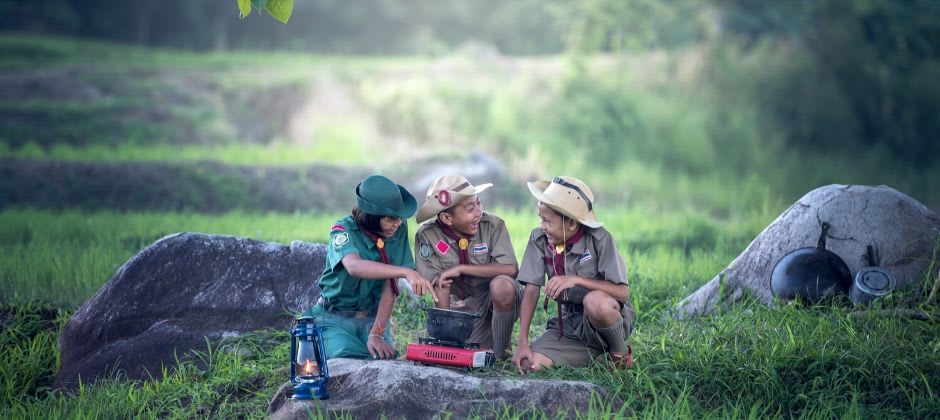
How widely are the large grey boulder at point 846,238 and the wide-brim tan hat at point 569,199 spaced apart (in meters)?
1.91

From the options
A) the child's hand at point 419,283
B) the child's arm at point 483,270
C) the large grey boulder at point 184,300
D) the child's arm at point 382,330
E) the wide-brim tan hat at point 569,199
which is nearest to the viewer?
the child's hand at point 419,283

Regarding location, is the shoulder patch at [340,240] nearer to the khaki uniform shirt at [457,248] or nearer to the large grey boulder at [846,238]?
the khaki uniform shirt at [457,248]

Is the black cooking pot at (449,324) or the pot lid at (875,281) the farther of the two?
the pot lid at (875,281)

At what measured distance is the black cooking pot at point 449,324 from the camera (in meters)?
5.38

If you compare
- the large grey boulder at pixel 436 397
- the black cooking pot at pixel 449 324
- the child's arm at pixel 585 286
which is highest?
the child's arm at pixel 585 286

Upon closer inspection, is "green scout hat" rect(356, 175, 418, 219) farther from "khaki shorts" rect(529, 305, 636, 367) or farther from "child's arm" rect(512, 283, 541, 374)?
"khaki shorts" rect(529, 305, 636, 367)

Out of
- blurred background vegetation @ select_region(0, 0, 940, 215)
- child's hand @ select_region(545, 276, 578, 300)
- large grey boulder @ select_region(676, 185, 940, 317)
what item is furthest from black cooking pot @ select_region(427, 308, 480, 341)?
blurred background vegetation @ select_region(0, 0, 940, 215)

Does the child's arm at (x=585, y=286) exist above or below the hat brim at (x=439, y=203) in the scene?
below

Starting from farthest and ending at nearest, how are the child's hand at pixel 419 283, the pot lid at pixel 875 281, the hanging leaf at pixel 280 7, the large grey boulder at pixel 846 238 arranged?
1. the large grey boulder at pixel 846 238
2. the pot lid at pixel 875 281
3. the child's hand at pixel 419 283
4. the hanging leaf at pixel 280 7

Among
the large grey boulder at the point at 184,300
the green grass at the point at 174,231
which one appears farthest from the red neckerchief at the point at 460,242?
the green grass at the point at 174,231

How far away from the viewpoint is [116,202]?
13.3m

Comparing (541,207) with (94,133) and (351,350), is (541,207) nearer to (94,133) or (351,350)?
(351,350)

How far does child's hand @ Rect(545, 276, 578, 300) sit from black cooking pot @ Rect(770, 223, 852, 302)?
2146 millimetres

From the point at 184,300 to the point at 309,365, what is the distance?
213 centimetres
